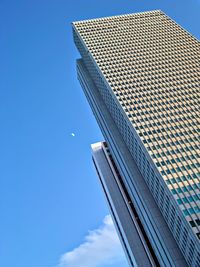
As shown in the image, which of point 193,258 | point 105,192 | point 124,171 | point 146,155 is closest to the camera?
point 193,258

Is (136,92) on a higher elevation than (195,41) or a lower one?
lower

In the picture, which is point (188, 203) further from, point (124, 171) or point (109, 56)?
point (109, 56)

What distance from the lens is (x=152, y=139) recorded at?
436 ft

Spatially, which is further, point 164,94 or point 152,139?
point 164,94

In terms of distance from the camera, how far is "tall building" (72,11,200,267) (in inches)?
4564

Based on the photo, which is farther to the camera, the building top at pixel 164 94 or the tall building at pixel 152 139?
the building top at pixel 164 94

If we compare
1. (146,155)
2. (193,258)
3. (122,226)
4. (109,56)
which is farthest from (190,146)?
(109,56)

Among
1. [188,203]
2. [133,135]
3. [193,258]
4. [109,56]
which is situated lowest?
[193,258]

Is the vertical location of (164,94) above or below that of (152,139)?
above

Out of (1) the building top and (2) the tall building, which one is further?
(1) the building top

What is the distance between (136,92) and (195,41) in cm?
5730

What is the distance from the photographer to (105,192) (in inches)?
7766

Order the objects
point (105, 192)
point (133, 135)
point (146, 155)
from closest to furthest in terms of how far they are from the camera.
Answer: point (146, 155), point (133, 135), point (105, 192)

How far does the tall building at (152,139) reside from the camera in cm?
11594
